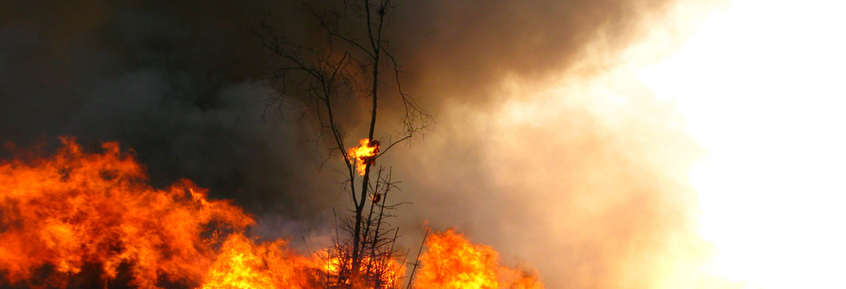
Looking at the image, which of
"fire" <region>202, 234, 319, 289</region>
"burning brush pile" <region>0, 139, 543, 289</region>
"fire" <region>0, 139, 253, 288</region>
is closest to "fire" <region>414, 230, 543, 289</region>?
"burning brush pile" <region>0, 139, 543, 289</region>

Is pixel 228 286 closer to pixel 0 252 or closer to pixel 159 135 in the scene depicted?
pixel 0 252

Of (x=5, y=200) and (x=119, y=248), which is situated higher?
A: (x=5, y=200)

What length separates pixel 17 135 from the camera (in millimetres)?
9102

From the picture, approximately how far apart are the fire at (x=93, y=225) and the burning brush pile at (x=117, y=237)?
17 mm

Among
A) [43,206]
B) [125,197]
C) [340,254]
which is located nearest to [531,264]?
[340,254]

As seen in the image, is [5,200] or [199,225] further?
[199,225]

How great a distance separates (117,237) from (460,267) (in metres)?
7.53

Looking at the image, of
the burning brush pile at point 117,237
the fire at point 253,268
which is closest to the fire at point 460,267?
the burning brush pile at point 117,237

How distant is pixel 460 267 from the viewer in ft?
33.6

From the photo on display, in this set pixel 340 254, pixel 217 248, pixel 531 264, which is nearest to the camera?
pixel 340 254

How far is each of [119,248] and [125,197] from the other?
1.09 metres

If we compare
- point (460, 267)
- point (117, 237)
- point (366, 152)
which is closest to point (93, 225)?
point (117, 237)

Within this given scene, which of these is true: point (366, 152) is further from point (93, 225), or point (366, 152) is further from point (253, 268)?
point (93, 225)

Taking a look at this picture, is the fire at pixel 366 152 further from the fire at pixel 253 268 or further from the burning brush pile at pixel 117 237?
the burning brush pile at pixel 117 237
